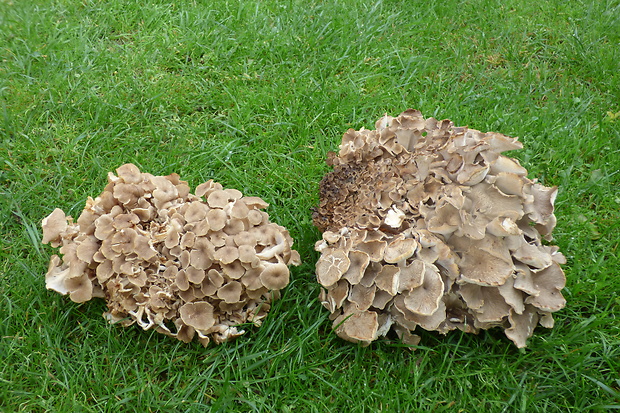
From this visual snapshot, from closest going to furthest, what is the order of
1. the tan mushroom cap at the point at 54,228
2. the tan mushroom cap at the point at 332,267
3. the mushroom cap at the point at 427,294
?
the mushroom cap at the point at 427,294 < the tan mushroom cap at the point at 332,267 < the tan mushroom cap at the point at 54,228

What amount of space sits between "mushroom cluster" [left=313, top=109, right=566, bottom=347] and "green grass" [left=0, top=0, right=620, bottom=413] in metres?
0.30

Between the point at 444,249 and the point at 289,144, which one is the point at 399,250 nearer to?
the point at 444,249

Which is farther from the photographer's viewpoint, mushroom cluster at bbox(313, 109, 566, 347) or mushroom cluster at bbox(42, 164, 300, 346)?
mushroom cluster at bbox(42, 164, 300, 346)

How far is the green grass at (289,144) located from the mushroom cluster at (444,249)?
0.30 metres

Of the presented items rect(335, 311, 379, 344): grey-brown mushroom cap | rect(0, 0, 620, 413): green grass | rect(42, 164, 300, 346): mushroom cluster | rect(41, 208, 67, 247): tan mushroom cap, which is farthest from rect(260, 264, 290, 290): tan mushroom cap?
rect(41, 208, 67, 247): tan mushroom cap

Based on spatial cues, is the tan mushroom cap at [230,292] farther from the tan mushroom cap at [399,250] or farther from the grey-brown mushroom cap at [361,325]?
the tan mushroom cap at [399,250]

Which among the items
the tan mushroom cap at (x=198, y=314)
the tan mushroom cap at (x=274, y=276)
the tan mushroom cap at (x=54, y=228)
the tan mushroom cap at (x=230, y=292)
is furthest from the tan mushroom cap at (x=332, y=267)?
the tan mushroom cap at (x=54, y=228)

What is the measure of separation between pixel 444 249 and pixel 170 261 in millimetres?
1743

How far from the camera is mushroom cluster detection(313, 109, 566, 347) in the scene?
2984 mm

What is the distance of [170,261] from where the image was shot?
3215 millimetres

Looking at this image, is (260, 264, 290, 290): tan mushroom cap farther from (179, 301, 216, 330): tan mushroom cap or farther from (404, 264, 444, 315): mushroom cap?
(404, 264, 444, 315): mushroom cap

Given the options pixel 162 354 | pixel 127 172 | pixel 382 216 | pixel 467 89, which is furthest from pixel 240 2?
pixel 162 354

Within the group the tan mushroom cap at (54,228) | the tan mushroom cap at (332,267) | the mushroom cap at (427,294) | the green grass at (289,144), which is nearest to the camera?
the mushroom cap at (427,294)

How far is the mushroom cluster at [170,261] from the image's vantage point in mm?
3150
